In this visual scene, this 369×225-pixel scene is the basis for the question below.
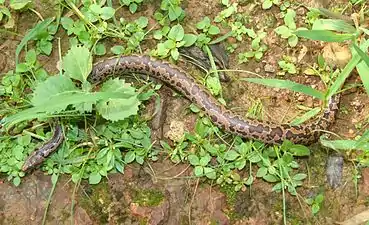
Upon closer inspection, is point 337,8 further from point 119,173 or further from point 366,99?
point 119,173

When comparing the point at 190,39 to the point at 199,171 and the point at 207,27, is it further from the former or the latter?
the point at 199,171

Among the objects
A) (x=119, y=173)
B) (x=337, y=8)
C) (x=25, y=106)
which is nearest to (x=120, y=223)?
(x=119, y=173)

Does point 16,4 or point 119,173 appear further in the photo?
point 16,4

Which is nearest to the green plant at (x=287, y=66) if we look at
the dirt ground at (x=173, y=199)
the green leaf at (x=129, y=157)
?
the dirt ground at (x=173, y=199)

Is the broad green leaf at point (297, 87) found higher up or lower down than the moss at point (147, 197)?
higher up

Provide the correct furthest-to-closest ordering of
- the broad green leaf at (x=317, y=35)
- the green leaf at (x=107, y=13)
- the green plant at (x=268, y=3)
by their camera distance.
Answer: the green plant at (x=268, y=3) → the green leaf at (x=107, y=13) → the broad green leaf at (x=317, y=35)

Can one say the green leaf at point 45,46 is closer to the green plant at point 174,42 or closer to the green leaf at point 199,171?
the green plant at point 174,42
